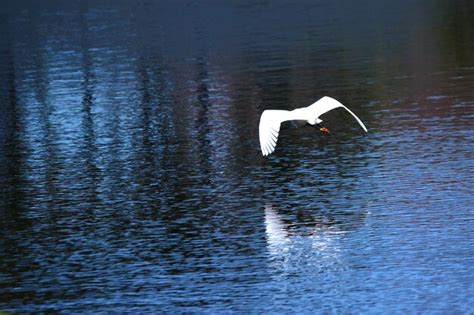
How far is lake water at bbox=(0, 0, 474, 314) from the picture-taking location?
20312mm

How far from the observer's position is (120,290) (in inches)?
809

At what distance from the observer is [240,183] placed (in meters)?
28.1

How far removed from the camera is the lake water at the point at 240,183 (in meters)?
20.3

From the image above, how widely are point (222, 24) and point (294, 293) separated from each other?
5447 cm

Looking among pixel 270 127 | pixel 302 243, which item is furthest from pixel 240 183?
pixel 302 243

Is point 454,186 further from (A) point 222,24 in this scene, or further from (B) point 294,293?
(A) point 222,24

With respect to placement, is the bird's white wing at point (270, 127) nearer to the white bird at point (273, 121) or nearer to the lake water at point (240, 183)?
the white bird at point (273, 121)

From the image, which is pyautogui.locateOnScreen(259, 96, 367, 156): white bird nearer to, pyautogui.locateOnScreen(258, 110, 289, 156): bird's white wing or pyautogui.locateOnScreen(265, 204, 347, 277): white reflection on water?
pyautogui.locateOnScreen(258, 110, 289, 156): bird's white wing

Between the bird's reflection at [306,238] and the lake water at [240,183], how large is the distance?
0.15ft

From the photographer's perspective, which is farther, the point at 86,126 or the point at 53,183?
the point at 86,126

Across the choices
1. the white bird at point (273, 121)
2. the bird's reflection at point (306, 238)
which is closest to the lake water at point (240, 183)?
the bird's reflection at point (306, 238)

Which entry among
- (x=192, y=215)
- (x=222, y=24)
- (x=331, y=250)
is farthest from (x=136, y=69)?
(x=331, y=250)

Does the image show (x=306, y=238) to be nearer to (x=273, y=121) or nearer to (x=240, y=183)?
(x=273, y=121)

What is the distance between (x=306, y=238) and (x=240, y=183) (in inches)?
211
